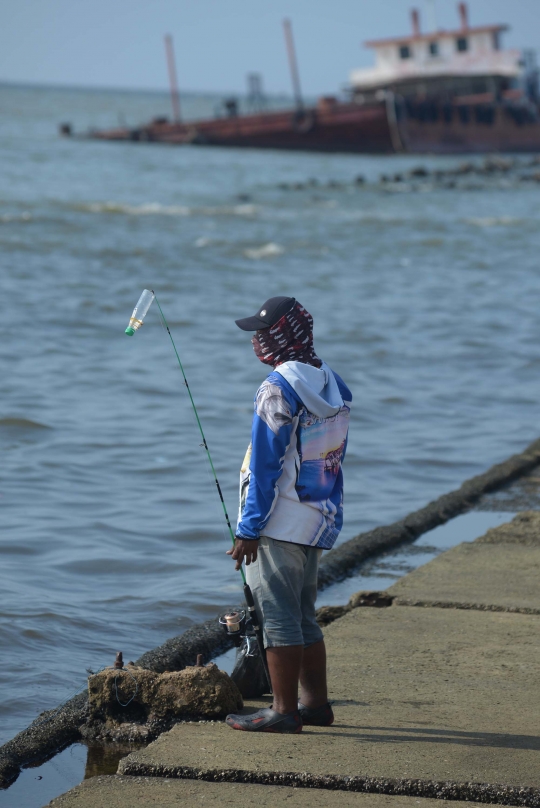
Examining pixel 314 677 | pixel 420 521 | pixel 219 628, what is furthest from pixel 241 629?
pixel 420 521

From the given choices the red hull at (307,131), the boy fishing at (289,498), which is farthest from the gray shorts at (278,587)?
the red hull at (307,131)

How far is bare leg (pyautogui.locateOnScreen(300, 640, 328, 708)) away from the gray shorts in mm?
126

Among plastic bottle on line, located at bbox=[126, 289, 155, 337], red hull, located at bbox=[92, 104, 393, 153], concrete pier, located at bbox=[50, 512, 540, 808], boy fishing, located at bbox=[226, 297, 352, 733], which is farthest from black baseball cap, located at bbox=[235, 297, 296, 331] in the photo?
red hull, located at bbox=[92, 104, 393, 153]

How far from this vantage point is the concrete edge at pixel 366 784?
9.74ft

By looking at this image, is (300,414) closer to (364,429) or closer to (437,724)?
(437,724)

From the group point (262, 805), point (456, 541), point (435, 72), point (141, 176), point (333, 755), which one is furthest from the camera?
point (435, 72)

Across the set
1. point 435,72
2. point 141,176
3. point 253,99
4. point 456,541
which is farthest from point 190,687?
point 253,99

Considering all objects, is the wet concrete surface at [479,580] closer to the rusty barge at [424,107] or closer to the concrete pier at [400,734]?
the concrete pier at [400,734]

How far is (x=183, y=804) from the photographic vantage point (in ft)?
9.73

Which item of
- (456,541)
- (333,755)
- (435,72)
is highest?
(435,72)

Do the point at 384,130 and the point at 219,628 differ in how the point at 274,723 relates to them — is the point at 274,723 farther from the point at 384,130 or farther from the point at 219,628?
the point at 384,130

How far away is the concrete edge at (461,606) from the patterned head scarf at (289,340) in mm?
1634

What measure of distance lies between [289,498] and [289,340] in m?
0.48

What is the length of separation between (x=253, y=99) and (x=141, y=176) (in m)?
31.7
